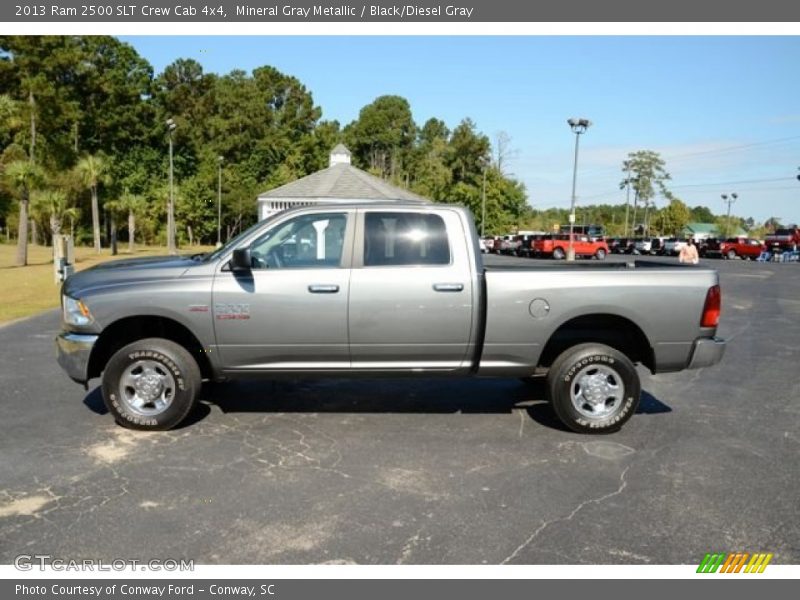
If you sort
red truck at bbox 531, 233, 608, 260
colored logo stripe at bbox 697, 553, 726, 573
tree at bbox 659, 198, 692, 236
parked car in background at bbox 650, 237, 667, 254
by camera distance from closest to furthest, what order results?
colored logo stripe at bbox 697, 553, 726, 573
red truck at bbox 531, 233, 608, 260
parked car in background at bbox 650, 237, 667, 254
tree at bbox 659, 198, 692, 236

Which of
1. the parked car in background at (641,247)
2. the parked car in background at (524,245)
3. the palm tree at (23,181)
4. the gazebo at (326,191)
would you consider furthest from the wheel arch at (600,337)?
the parked car in background at (641,247)

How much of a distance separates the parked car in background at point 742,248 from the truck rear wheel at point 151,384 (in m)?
50.2

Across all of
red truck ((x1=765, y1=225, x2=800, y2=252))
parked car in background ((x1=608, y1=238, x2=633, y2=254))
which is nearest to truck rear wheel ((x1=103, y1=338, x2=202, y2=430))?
red truck ((x1=765, y1=225, x2=800, y2=252))

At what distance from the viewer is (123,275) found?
524cm

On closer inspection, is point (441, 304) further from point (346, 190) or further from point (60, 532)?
point (346, 190)

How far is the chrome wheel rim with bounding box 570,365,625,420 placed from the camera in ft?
17.6

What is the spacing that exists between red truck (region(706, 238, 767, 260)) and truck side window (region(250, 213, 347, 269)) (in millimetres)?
49345

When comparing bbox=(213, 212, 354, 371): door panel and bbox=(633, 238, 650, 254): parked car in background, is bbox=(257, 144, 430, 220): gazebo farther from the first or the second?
bbox=(633, 238, 650, 254): parked car in background

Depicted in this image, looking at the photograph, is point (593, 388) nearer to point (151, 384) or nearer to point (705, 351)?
point (705, 351)

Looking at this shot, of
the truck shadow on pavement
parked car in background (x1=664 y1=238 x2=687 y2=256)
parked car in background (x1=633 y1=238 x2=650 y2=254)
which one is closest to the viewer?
the truck shadow on pavement

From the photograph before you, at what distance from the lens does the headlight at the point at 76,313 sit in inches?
203

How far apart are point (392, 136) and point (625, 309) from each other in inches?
3937

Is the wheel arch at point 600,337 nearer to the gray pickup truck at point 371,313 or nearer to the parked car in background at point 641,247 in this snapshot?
the gray pickup truck at point 371,313

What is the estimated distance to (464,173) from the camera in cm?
6662
